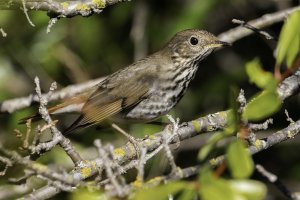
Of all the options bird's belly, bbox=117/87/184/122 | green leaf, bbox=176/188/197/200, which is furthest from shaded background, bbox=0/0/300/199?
green leaf, bbox=176/188/197/200

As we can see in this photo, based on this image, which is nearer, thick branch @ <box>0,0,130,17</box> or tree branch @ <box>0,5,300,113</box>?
thick branch @ <box>0,0,130,17</box>

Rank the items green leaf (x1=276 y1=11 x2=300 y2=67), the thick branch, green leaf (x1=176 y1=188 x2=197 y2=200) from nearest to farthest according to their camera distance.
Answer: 1. green leaf (x1=176 y1=188 x2=197 y2=200)
2. green leaf (x1=276 y1=11 x2=300 y2=67)
3. the thick branch

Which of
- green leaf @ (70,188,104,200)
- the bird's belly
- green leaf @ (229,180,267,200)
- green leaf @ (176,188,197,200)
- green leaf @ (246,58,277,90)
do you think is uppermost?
the bird's belly

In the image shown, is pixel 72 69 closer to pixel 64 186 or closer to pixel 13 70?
pixel 13 70

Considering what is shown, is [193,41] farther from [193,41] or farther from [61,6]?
[61,6]

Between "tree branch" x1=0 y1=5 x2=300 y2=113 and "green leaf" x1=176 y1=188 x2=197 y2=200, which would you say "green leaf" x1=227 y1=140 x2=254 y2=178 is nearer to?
"green leaf" x1=176 y1=188 x2=197 y2=200

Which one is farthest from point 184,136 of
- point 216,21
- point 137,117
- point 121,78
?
point 216,21
